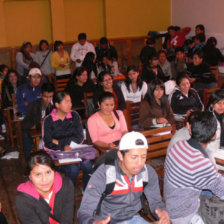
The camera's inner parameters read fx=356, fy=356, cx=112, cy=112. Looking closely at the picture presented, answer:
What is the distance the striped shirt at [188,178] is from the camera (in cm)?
235

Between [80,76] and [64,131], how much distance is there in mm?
2088

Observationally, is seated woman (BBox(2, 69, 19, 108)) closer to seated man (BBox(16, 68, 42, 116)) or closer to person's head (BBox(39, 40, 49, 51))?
seated man (BBox(16, 68, 42, 116))

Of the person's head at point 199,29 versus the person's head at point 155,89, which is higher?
the person's head at point 199,29

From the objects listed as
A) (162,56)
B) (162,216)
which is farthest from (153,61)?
(162,216)

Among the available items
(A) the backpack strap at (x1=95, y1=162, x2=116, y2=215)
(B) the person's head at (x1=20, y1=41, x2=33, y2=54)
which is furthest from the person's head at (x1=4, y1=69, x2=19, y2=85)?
(A) the backpack strap at (x1=95, y1=162, x2=116, y2=215)

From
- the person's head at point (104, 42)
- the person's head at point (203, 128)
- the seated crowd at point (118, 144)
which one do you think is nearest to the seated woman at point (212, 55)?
the seated crowd at point (118, 144)

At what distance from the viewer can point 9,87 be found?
5.98 metres

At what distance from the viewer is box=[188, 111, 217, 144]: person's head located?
8.23 feet

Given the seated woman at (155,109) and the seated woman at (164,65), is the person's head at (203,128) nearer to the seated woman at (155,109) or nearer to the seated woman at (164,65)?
the seated woman at (155,109)

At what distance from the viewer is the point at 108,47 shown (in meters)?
8.46

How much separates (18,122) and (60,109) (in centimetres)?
127

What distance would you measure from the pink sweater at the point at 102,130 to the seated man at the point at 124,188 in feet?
4.71

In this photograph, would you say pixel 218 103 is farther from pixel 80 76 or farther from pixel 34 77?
pixel 34 77

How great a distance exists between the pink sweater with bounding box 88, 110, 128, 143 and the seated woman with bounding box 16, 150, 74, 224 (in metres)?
1.34
